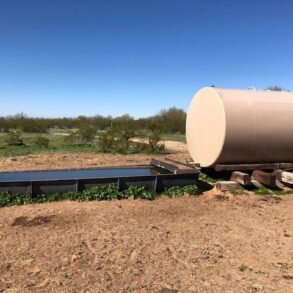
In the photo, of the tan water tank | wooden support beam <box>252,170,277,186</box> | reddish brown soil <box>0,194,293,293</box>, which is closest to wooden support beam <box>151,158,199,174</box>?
the tan water tank

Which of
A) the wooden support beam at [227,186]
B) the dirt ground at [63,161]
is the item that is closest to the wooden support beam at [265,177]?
the wooden support beam at [227,186]

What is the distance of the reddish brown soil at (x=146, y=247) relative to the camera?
476cm

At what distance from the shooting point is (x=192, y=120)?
1210 cm

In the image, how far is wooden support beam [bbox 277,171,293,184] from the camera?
1011 cm

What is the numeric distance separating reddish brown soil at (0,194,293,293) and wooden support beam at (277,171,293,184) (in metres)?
1.58

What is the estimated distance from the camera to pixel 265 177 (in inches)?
398

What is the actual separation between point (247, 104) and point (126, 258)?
6.45 m

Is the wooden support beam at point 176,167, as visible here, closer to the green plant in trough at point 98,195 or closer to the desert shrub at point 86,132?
the green plant in trough at point 98,195

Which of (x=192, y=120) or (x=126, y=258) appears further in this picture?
(x=192, y=120)

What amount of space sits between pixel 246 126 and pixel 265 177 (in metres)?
1.43

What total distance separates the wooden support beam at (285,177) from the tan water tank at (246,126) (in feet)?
2.11

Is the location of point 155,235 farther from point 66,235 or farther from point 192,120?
point 192,120

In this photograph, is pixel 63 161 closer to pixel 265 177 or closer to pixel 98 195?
pixel 98 195

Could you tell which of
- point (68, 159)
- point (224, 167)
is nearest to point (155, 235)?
point (224, 167)
